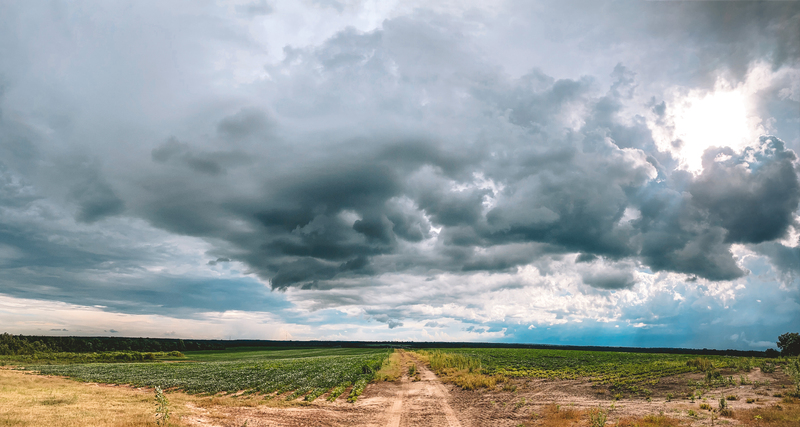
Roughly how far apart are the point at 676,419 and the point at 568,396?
1045 centimetres

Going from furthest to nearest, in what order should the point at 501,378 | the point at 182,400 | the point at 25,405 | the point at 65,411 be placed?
the point at 501,378
the point at 182,400
the point at 25,405
the point at 65,411

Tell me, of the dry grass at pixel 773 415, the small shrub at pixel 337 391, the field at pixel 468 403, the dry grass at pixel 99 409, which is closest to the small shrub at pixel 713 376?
the field at pixel 468 403

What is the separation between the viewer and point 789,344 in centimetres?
7662

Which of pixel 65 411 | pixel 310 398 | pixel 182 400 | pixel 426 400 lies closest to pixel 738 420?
pixel 426 400

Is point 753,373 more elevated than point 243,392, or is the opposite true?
point 753,373

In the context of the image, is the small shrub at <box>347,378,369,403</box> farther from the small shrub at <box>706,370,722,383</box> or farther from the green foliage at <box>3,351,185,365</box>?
the green foliage at <box>3,351,185,365</box>

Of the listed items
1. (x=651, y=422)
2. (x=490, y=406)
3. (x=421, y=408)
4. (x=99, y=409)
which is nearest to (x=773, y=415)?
(x=651, y=422)

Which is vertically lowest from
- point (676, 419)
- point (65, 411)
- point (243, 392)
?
point (243, 392)

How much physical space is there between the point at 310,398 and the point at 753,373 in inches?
1553

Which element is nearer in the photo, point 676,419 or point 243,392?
point 676,419

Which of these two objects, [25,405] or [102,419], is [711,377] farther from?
[25,405]

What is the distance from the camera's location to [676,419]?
18609 mm

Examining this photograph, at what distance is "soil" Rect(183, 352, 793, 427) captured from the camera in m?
21.1

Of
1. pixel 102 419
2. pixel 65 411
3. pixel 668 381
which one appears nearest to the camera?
pixel 102 419
